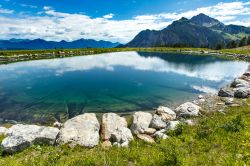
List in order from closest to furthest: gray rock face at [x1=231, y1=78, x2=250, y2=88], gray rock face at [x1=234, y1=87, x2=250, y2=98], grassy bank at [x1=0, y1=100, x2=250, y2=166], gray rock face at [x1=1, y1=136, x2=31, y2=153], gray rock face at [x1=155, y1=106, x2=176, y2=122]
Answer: grassy bank at [x1=0, y1=100, x2=250, y2=166]
gray rock face at [x1=1, y1=136, x2=31, y2=153]
gray rock face at [x1=155, y1=106, x2=176, y2=122]
gray rock face at [x1=234, y1=87, x2=250, y2=98]
gray rock face at [x1=231, y1=78, x2=250, y2=88]

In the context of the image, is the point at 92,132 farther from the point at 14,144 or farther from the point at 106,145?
Answer: the point at 14,144

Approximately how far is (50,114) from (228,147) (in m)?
22.4

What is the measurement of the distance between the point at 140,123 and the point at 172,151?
9.06m

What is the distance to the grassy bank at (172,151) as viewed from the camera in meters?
13.3

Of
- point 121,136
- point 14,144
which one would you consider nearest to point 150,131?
point 121,136

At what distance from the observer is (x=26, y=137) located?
17.4 meters

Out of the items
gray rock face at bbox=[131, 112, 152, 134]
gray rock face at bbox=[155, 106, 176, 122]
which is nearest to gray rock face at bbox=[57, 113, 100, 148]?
gray rock face at bbox=[131, 112, 152, 134]

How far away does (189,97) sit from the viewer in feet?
125

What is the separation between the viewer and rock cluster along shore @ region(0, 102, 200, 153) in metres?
17.3

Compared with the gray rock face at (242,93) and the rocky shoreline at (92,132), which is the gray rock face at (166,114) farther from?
the gray rock face at (242,93)

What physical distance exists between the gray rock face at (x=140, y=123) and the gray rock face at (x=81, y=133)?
11.0 feet

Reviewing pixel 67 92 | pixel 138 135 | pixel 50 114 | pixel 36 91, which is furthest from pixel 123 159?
pixel 36 91

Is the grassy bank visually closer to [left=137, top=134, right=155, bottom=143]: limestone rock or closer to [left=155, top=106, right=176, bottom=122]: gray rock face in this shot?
[left=137, top=134, right=155, bottom=143]: limestone rock

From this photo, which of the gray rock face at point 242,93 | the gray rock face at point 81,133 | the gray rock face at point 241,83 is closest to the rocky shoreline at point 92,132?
the gray rock face at point 81,133
